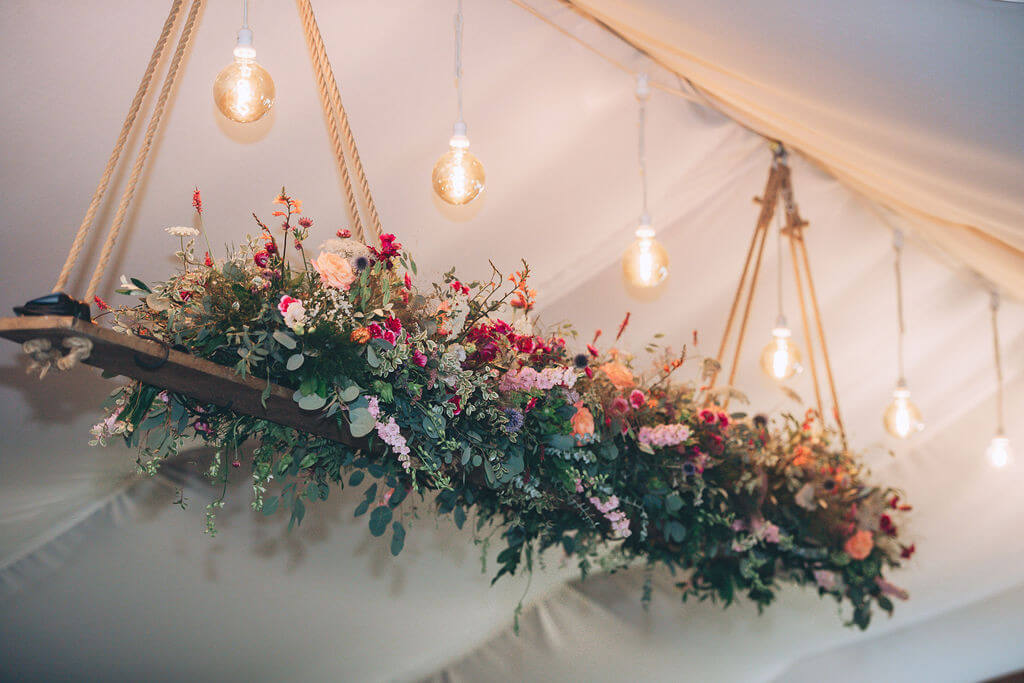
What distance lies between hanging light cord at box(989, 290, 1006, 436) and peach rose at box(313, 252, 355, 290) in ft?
13.5

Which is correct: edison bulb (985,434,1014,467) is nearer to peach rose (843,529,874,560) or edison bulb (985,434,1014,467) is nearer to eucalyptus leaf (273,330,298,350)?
peach rose (843,529,874,560)

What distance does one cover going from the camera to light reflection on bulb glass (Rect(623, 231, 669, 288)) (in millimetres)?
2789

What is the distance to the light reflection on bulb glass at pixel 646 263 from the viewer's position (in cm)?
279

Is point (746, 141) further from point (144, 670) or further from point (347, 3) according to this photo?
point (144, 670)

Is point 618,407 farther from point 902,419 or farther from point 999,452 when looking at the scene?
point 999,452

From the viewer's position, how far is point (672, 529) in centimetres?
261

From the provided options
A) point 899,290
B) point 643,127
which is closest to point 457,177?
point 643,127

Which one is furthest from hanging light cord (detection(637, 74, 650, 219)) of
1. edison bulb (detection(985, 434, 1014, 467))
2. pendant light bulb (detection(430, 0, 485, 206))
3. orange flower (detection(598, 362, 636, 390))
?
edison bulb (detection(985, 434, 1014, 467))

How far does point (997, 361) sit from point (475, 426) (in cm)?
418

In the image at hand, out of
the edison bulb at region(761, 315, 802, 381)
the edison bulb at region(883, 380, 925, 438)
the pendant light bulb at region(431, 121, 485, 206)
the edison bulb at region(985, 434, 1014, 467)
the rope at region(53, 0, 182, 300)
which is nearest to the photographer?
the rope at region(53, 0, 182, 300)

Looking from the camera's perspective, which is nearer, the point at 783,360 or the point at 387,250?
the point at 387,250

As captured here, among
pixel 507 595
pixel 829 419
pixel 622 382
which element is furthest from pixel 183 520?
pixel 829 419

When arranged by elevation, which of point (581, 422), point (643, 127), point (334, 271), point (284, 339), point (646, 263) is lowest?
point (581, 422)

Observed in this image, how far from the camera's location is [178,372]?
5.31 ft
